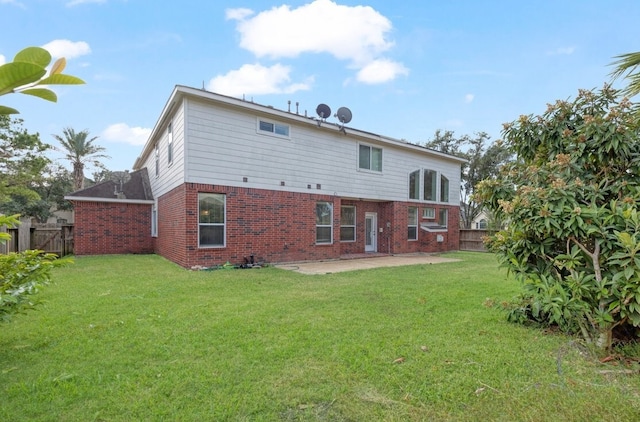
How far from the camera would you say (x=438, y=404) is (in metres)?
Answer: 2.46

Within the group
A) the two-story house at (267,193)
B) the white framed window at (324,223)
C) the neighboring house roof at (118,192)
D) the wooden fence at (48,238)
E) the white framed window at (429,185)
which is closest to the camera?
the two-story house at (267,193)

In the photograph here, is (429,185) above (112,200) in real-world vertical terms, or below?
above

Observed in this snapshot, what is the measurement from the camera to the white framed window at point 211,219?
935cm

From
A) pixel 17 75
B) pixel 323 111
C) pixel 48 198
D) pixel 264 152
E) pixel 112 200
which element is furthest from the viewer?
pixel 48 198

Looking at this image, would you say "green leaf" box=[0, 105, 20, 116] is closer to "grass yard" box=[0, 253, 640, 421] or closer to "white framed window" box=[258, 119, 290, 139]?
"grass yard" box=[0, 253, 640, 421]

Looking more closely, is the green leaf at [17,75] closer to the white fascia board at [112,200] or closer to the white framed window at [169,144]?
the white framed window at [169,144]

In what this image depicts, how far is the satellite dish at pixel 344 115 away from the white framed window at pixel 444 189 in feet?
21.4

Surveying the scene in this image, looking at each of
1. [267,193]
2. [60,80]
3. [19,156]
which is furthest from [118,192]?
[60,80]

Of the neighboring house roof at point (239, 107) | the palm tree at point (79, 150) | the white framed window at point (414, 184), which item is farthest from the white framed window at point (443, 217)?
the palm tree at point (79, 150)

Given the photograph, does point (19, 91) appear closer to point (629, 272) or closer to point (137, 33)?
point (629, 272)

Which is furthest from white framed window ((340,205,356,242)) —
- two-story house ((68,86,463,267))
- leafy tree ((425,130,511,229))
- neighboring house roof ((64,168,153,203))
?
leafy tree ((425,130,511,229))

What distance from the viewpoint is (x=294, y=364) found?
3070mm

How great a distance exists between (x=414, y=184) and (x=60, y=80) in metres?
15.1

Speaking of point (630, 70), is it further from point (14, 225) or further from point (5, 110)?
point (14, 225)
